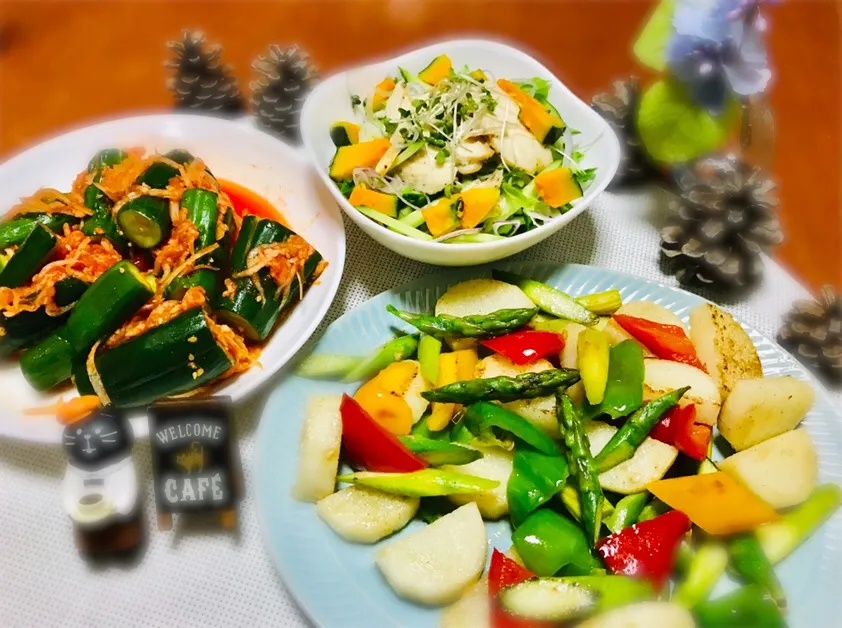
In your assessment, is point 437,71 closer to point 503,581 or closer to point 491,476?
point 491,476

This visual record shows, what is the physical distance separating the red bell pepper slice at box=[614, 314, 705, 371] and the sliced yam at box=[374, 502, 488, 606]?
2.12ft

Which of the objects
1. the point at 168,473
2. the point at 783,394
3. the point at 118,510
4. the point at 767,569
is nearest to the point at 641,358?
the point at 783,394

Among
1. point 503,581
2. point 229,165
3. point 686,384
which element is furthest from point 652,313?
point 229,165

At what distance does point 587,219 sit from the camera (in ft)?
7.20

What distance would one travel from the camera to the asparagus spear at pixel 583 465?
1.39 metres

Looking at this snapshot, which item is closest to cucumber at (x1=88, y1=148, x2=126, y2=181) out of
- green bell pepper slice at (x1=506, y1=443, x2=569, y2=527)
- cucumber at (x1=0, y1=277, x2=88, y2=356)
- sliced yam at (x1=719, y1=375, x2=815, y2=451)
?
cucumber at (x1=0, y1=277, x2=88, y2=356)

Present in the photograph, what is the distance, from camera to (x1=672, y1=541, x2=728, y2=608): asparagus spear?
134 centimetres

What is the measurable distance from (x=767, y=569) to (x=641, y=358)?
20.2 inches

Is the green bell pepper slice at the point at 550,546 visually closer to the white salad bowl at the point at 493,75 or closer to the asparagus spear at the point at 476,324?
the asparagus spear at the point at 476,324

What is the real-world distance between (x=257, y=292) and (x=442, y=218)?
543 millimetres

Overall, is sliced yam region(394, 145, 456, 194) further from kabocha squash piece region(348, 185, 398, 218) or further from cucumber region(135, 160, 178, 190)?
cucumber region(135, 160, 178, 190)

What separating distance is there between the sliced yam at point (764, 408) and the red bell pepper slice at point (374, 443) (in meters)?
0.74

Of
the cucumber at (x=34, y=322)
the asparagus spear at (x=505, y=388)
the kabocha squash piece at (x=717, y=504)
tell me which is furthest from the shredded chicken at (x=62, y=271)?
the kabocha squash piece at (x=717, y=504)

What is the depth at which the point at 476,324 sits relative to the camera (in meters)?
1.67
